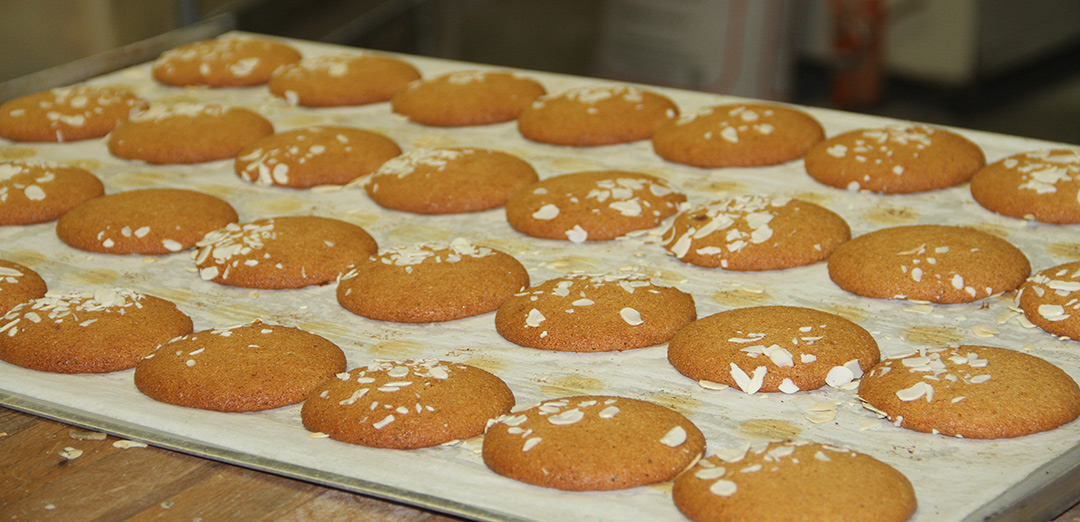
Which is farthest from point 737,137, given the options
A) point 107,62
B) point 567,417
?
point 107,62

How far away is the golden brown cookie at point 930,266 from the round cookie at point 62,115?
1.65m

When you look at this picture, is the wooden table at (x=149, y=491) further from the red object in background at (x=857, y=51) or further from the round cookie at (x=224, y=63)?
the red object in background at (x=857, y=51)

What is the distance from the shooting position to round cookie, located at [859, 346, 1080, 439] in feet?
4.60

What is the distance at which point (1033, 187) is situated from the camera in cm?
206

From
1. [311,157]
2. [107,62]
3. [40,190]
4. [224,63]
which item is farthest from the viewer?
[107,62]

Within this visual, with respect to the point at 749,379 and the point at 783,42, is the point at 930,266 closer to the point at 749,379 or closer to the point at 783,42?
the point at 749,379

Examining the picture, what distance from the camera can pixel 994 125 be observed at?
15.9 feet

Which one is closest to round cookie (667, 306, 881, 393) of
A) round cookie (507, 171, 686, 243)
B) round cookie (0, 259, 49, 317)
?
round cookie (507, 171, 686, 243)

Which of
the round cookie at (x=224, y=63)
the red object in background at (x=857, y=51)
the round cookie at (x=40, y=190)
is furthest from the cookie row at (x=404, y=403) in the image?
the red object in background at (x=857, y=51)

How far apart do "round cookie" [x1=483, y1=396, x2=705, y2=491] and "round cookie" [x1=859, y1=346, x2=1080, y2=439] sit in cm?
26

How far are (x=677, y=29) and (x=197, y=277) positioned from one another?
10.1 feet

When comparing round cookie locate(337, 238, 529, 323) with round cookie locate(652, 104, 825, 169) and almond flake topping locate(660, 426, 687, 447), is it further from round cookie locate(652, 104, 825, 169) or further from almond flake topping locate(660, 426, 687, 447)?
round cookie locate(652, 104, 825, 169)

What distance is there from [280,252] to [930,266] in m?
1.04

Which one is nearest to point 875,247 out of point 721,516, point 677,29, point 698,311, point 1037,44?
point 698,311
